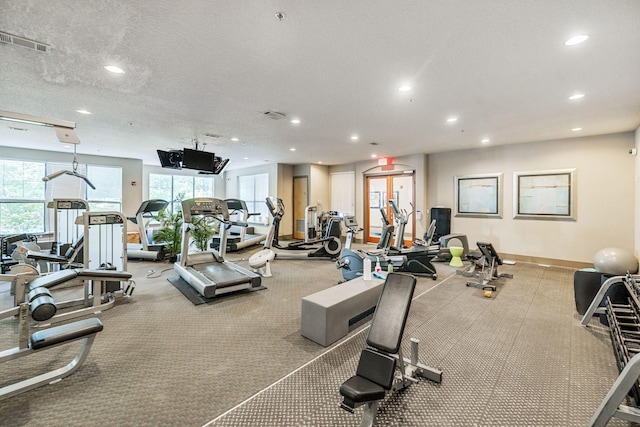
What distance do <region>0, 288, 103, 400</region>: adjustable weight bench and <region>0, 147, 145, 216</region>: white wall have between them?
8.02m

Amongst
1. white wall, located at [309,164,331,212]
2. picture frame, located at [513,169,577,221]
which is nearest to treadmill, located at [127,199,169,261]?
white wall, located at [309,164,331,212]

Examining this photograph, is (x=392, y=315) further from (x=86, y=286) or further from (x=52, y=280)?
(x=86, y=286)

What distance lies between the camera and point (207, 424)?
1714 mm

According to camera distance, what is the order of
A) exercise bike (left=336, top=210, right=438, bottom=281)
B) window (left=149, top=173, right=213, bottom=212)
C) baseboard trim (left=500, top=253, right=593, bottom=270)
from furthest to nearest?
window (left=149, top=173, right=213, bottom=212) → baseboard trim (left=500, top=253, right=593, bottom=270) → exercise bike (left=336, top=210, right=438, bottom=281)

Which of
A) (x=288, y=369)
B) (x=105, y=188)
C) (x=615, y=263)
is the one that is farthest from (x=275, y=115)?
(x=105, y=188)

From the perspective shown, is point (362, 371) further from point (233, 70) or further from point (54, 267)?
point (54, 267)

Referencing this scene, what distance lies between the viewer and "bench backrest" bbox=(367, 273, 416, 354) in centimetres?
170

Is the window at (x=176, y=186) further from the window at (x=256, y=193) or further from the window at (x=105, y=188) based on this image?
the window at (x=256, y=193)

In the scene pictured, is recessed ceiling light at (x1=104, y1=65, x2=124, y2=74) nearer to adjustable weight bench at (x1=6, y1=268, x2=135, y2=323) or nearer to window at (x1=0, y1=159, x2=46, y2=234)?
adjustable weight bench at (x1=6, y1=268, x2=135, y2=323)

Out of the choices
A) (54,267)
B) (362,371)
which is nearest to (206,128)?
(54,267)

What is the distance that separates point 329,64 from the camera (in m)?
2.78

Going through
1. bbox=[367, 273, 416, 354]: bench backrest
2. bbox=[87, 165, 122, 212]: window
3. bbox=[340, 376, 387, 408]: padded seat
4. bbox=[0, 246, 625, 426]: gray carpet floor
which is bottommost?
bbox=[0, 246, 625, 426]: gray carpet floor

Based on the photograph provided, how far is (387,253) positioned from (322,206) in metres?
5.34

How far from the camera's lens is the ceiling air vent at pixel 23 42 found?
7.46 feet
